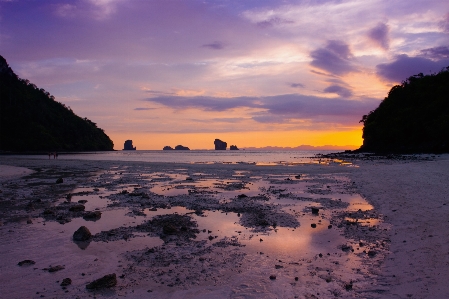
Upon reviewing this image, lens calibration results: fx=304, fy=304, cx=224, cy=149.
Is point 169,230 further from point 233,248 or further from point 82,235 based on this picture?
point 82,235

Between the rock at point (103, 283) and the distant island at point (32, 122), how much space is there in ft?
467

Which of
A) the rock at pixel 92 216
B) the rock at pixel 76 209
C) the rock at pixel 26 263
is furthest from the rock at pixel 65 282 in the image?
the rock at pixel 76 209

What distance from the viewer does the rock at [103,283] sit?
20.4 feet

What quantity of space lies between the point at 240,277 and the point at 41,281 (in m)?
4.27

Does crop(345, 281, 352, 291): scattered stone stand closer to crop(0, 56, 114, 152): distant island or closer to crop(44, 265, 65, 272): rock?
crop(44, 265, 65, 272): rock

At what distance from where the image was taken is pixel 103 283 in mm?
6281

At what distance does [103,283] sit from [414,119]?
323 feet

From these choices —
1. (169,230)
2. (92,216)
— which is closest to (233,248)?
(169,230)

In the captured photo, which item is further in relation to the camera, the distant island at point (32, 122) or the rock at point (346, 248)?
the distant island at point (32, 122)

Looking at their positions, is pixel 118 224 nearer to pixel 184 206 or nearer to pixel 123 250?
pixel 123 250

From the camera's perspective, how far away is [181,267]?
7301 mm

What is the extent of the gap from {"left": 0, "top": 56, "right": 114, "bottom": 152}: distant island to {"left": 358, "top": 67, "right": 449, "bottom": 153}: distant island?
441ft

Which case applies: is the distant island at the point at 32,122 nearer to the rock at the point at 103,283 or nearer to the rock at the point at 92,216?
the rock at the point at 92,216

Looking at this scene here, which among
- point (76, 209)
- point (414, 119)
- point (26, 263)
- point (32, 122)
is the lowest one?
point (26, 263)
